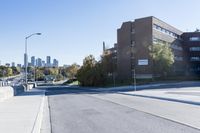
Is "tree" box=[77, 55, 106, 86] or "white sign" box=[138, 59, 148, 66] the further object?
"tree" box=[77, 55, 106, 86]

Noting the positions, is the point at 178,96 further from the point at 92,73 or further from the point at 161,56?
the point at 92,73

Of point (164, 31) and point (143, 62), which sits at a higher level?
point (164, 31)

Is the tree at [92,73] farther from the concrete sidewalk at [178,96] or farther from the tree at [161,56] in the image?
the concrete sidewalk at [178,96]

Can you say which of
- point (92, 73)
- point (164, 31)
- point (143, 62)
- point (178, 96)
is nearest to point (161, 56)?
point (143, 62)

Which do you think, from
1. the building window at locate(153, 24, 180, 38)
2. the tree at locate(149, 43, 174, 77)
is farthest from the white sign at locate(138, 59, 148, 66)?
the building window at locate(153, 24, 180, 38)

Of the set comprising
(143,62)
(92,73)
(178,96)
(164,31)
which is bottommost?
(178,96)

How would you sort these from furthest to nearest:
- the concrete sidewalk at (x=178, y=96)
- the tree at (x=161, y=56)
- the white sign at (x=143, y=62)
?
the white sign at (x=143, y=62), the tree at (x=161, y=56), the concrete sidewalk at (x=178, y=96)

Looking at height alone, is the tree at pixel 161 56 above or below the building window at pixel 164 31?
below

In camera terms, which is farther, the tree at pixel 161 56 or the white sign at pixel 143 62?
the white sign at pixel 143 62

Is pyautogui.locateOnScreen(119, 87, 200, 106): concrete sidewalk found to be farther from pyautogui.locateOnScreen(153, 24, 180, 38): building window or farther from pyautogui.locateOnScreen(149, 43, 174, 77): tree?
pyautogui.locateOnScreen(153, 24, 180, 38): building window

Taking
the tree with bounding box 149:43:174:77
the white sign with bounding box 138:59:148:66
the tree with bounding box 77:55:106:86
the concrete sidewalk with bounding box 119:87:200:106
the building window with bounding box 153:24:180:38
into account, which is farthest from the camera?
the building window with bounding box 153:24:180:38

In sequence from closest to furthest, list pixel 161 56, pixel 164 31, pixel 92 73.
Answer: pixel 161 56 < pixel 92 73 < pixel 164 31

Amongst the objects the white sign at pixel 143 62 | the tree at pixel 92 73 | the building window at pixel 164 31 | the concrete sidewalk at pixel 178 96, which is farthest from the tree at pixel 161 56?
the concrete sidewalk at pixel 178 96

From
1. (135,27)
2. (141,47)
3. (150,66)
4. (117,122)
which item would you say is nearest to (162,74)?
(150,66)
